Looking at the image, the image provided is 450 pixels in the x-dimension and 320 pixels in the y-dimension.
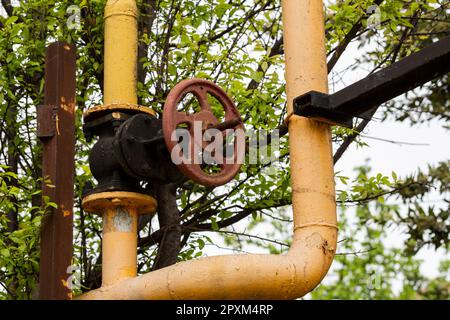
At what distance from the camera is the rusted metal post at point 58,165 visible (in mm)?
3719

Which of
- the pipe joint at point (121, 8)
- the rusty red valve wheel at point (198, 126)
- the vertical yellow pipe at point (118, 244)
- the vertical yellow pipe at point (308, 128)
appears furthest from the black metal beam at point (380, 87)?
the pipe joint at point (121, 8)

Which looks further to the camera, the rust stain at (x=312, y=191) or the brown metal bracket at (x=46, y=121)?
the rust stain at (x=312, y=191)

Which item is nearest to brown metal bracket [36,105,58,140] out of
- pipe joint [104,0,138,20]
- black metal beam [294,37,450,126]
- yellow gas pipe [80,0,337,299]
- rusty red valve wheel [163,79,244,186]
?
rusty red valve wheel [163,79,244,186]

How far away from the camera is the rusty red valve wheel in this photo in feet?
13.9

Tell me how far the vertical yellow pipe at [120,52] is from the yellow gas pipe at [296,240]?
A: 0.89m

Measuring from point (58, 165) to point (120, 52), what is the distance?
1.31 meters

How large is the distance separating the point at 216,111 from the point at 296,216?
1727 millimetres

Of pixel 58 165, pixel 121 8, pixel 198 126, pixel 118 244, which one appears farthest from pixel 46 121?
pixel 121 8

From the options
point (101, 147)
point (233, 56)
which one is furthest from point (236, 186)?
point (101, 147)

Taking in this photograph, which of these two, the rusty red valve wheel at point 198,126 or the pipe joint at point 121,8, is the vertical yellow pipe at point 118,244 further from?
the pipe joint at point 121,8

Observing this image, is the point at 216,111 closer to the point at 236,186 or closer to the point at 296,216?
the point at 236,186

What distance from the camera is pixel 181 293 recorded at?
165 inches

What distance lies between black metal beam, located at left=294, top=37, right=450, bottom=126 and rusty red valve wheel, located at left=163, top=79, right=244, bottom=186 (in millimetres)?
332

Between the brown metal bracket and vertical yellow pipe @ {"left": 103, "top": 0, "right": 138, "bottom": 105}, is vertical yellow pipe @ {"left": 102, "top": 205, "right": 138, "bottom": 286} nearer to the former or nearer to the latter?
vertical yellow pipe @ {"left": 103, "top": 0, "right": 138, "bottom": 105}
